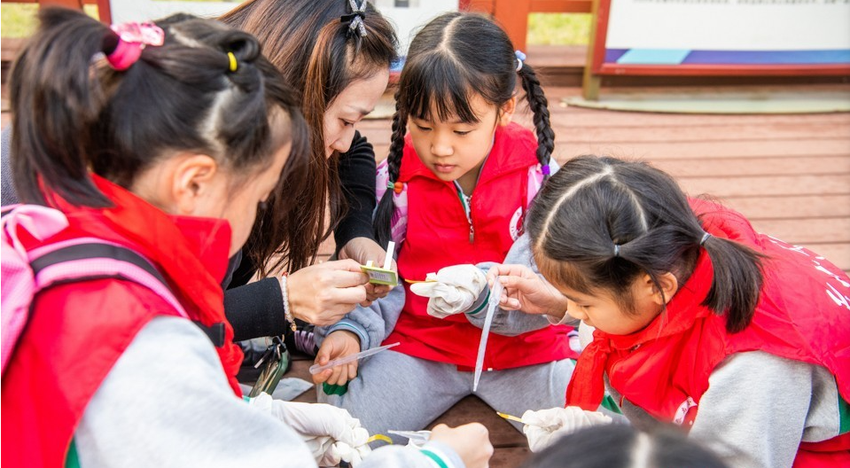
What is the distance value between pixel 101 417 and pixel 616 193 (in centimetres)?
90

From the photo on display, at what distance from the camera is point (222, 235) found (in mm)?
1031

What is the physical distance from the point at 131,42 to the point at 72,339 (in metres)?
0.37

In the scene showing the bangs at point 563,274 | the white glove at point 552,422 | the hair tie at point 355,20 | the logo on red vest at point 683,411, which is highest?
the hair tie at point 355,20

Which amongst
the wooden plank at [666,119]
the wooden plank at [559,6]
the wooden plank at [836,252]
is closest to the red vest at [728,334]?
the wooden plank at [836,252]

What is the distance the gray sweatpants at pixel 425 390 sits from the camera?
188 centimetres

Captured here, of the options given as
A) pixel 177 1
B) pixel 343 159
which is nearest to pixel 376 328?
pixel 343 159

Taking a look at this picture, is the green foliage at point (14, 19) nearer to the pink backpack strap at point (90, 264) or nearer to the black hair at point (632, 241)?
the black hair at point (632, 241)

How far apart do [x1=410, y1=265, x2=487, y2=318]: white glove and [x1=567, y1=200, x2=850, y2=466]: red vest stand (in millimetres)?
334

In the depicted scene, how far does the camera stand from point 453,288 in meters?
1.74

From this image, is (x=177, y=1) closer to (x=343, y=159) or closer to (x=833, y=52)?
(x=343, y=159)

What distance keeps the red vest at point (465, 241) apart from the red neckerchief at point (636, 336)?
259 mm

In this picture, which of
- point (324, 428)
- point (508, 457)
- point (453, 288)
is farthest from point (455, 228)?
point (324, 428)

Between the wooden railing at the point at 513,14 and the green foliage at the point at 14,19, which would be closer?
the wooden railing at the point at 513,14

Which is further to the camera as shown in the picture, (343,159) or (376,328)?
(343,159)
